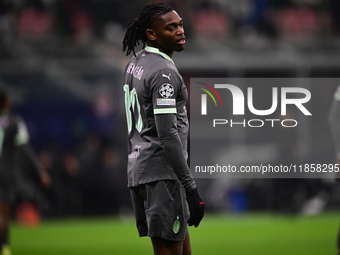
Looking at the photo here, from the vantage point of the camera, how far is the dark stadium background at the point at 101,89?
13.4m

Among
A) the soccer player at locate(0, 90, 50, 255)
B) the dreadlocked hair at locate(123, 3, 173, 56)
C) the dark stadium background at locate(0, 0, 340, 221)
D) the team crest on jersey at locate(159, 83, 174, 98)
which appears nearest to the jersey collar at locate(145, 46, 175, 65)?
the dreadlocked hair at locate(123, 3, 173, 56)

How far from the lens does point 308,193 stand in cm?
1361

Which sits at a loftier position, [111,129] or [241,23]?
[241,23]

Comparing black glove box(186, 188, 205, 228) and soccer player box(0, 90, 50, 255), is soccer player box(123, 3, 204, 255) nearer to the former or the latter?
black glove box(186, 188, 205, 228)

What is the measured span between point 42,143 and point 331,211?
766 cm

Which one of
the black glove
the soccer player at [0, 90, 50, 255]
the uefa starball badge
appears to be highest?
the black glove

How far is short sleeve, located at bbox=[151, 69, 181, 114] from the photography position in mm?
3178

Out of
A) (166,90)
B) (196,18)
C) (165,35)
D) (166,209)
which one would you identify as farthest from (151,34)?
(196,18)

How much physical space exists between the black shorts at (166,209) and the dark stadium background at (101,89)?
9.91 meters

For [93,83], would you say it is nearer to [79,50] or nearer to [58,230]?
[79,50]

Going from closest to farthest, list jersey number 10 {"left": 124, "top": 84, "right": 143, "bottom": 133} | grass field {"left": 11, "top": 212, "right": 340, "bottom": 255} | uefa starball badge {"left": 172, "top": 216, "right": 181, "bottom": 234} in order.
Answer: uefa starball badge {"left": 172, "top": 216, "right": 181, "bottom": 234} → jersey number 10 {"left": 124, "top": 84, "right": 143, "bottom": 133} → grass field {"left": 11, "top": 212, "right": 340, "bottom": 255}

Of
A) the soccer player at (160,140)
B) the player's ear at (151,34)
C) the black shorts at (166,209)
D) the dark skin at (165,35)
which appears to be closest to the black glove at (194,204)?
the soccer player at (160,140)

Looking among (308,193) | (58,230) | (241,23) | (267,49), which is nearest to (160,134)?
(58,230)

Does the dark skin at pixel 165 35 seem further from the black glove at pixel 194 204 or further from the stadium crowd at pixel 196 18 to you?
the stadium crowd at pixel 196 18
